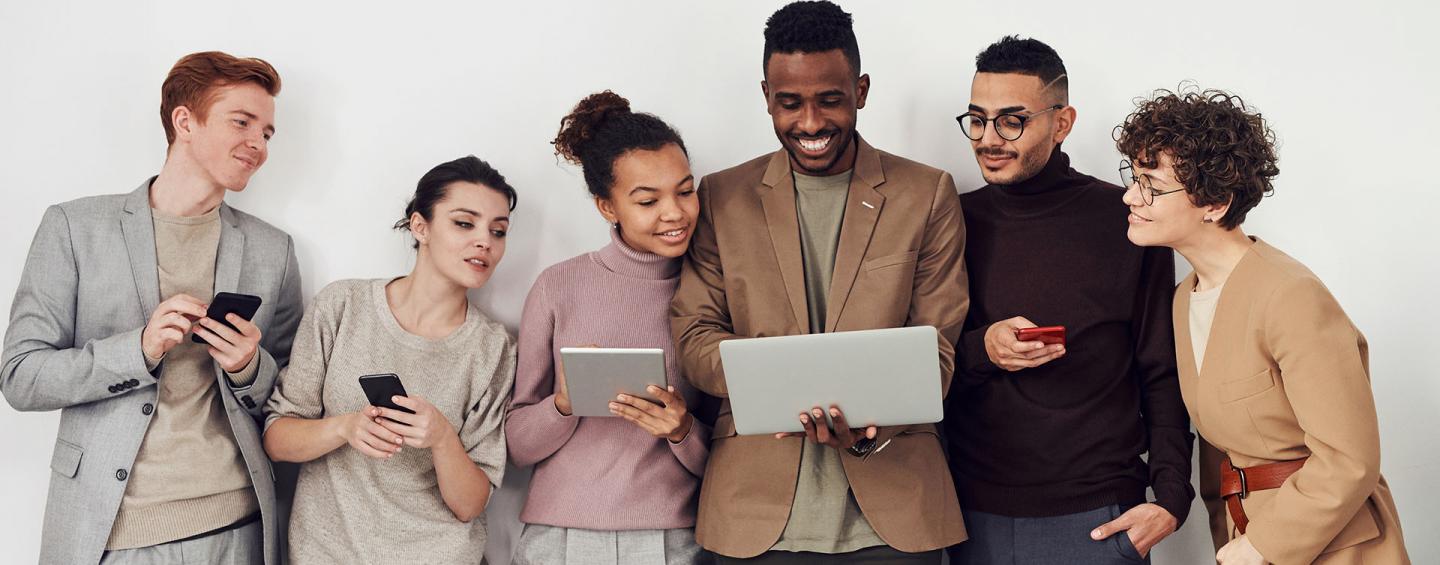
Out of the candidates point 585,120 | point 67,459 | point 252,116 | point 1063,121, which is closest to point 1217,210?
point 1063,121

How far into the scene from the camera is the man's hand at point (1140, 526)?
2611mm

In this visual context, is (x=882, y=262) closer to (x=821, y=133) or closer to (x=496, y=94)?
(x=821, y=133)

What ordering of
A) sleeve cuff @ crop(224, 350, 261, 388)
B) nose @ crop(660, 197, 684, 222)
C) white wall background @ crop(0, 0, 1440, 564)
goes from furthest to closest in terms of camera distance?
white wall background @ crop(0, 0, 1440, 564), sleeve cuff @ crop(224, 350, 261, 388), nose @ crop(660, 197, 684, 222)

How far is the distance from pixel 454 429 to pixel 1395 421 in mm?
2627

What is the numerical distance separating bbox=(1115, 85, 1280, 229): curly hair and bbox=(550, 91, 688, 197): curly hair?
1.17m

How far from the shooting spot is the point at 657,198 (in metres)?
2.77

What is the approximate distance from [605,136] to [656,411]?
723 mm

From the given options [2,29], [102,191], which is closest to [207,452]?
[102,191]

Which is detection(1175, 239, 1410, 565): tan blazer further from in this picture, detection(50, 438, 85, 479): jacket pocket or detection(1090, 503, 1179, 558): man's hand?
detection(50, 438, 85, 479): jacket pocket

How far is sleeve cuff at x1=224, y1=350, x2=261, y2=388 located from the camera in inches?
112

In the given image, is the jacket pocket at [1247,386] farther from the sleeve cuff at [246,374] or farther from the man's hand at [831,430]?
the sleeve cuff at [246,374]

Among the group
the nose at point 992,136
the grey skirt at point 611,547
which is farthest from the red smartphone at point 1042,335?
the grey skirt at point 611,547

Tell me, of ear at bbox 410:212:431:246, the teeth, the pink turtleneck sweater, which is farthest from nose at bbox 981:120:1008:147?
ear at bbox 410:212:431:246

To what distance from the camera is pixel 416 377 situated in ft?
9.63
